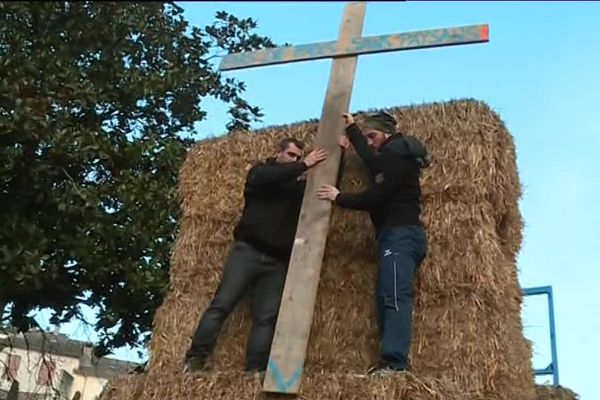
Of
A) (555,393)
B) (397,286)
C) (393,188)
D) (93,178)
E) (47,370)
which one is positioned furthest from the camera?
(47,370)

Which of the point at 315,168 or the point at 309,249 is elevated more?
the point at 315,168

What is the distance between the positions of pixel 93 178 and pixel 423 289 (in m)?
3.19

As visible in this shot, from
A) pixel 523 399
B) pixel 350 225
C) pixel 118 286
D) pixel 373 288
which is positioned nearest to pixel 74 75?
pixel 118 286

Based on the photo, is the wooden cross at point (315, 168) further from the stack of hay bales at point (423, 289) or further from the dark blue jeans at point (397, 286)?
the dark blue jeans at point (397, 286)

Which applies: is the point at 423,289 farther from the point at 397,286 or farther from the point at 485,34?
the point at 485,34

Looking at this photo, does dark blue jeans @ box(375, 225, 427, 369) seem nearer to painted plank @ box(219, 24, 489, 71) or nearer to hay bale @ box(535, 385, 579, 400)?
painted plank @ box(219, 24, 489, 71)

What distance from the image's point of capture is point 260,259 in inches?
167

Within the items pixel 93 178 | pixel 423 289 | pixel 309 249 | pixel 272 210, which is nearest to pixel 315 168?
pixel 272 210

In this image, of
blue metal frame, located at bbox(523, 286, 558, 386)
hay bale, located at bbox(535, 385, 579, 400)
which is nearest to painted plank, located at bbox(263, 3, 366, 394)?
hay bale, located at bbox(535, 385, 579, 400)

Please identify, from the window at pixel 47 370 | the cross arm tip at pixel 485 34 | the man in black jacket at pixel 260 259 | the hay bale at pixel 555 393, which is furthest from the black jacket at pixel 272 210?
the window at pixel 47 370

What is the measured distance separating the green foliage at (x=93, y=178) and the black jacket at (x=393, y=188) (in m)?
1.89

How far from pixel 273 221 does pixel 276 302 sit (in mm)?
426

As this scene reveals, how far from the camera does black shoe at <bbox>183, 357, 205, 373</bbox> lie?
4107 mm

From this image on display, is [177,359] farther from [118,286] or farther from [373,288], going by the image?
[118,286]
